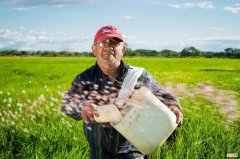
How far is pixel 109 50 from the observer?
263 cm

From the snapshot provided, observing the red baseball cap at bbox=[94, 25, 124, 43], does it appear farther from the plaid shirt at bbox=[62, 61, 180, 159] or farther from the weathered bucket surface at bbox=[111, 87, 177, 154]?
the weathered bucket surface at bbox=[111, 87, 177, 154]

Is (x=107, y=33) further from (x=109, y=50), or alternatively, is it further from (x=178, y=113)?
(x=178, y=113)

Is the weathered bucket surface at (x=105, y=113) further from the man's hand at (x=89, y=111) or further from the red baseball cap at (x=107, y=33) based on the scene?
the red baseball cap at (x=107, y=33)

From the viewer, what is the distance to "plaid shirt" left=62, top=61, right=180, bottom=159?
2592mm

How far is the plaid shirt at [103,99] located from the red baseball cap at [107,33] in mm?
192

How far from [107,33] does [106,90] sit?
1.27 ft

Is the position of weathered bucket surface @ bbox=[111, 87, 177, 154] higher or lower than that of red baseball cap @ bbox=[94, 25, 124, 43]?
lower

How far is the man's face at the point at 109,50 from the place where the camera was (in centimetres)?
261

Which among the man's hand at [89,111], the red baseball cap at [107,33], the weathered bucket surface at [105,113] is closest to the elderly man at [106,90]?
the red baseball cap at [107,33]

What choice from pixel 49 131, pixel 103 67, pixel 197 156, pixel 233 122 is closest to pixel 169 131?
pixel 103 67

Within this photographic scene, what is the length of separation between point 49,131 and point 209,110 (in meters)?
2.42

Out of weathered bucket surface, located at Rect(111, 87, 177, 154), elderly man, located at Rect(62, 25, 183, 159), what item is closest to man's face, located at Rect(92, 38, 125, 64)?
elderly man, located at Rect(62, 25, 183, 159)

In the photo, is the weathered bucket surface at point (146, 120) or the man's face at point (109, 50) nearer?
the weathered bucket surface at point (146, 120)

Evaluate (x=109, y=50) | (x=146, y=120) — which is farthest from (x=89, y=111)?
(x=109, y=50)
